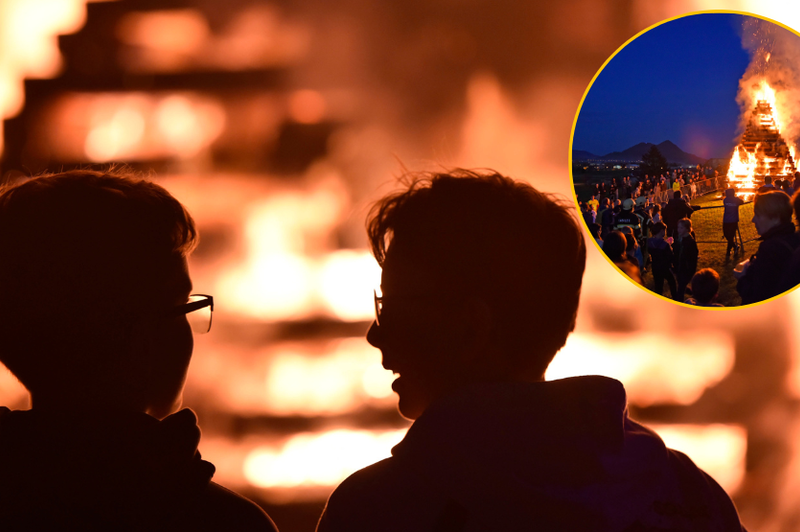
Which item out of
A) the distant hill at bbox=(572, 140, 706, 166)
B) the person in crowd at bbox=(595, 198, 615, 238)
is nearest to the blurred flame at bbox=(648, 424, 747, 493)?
the person in crowd at bbox=(595, 198, 615, 238)

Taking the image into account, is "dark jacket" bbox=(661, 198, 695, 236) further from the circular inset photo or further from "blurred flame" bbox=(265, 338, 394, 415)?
"blurred flame" bbox=(265, 338, 394, 415)

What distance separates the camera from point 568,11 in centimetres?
130

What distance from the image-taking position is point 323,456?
1.36 meters

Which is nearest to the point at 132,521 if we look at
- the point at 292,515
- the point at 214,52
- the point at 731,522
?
the point at 731,522

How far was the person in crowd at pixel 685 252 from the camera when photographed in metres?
1.24

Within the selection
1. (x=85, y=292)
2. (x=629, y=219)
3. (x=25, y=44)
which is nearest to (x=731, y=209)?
(x=629, y=219)

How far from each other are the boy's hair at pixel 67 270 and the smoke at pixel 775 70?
4.11 feet

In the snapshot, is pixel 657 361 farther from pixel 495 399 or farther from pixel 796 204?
pixel 495 399

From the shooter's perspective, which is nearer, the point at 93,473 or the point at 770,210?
the point at 93,473

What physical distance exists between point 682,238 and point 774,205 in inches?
7.9

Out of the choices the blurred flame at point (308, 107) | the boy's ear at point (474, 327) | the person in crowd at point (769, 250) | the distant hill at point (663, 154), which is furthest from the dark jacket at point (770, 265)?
the blurred flame at point (308, 107)

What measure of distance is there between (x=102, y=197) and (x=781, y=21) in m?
1.46

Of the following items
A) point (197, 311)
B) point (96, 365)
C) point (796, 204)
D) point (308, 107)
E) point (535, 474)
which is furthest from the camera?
point (308, 107)

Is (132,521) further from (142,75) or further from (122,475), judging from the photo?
(142,75)
